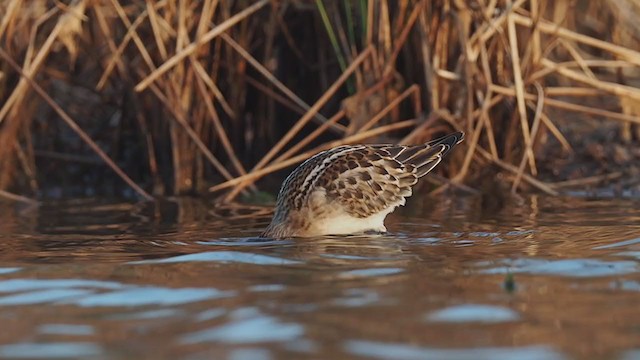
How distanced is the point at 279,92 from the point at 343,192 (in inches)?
111

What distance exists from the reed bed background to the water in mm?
1305

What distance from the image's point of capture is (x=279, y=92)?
32.7 feet

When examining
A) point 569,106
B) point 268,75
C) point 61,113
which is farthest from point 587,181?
point 61,113

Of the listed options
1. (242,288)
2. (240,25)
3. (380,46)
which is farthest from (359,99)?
(242,288)

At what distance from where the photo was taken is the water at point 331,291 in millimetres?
4090

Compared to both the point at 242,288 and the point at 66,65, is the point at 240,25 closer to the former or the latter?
the point at 66,65

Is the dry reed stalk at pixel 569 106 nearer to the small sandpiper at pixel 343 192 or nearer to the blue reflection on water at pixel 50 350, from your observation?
the small sandpiper at pixel 343 192

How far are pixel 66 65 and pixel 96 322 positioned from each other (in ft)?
19.7

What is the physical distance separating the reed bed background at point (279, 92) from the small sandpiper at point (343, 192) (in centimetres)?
114

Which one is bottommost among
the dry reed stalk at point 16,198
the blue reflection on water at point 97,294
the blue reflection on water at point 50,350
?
the blue reflection on water at point 50,350

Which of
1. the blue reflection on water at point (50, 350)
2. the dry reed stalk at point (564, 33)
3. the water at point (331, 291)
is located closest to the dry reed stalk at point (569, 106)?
the dry reed stalk at point (564, 33)

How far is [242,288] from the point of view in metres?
5.18

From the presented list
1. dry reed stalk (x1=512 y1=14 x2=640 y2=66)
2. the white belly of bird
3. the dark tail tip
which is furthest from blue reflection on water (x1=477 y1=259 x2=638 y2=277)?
dry reed stalk (x1=512 y1=14 x2=640 y2=66)

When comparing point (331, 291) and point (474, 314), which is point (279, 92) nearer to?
point (331, 291)
